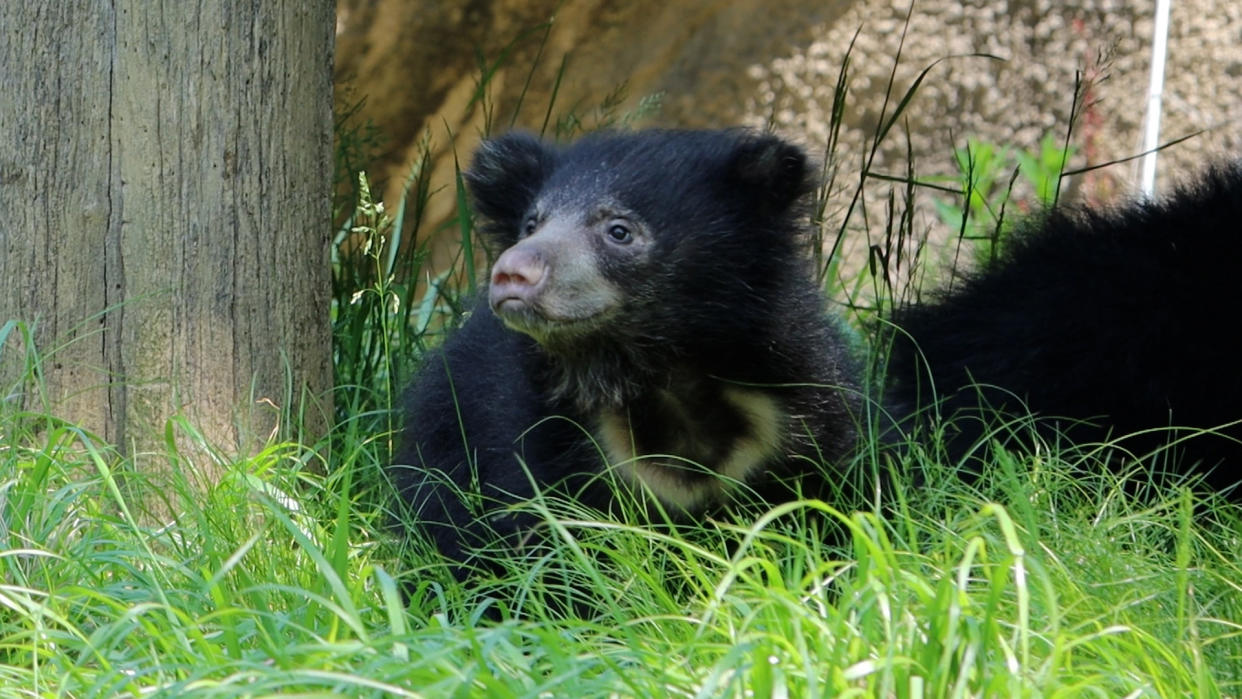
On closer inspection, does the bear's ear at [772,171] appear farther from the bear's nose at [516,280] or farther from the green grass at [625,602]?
the green grass at [625,602]

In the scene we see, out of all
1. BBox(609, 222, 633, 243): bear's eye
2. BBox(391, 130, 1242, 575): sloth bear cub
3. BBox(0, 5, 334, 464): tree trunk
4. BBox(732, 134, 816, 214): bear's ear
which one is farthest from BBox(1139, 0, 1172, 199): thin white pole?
A: BBox(0, 5, 334, 464): tree trunk

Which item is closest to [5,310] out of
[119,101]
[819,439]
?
[119,101]

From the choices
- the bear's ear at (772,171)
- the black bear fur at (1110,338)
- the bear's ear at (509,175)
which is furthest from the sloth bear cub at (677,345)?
the black bear fur at (1110,338)

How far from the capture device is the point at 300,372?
410 centimetres

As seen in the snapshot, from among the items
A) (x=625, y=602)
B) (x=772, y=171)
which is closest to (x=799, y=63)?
(x=772, y=171)

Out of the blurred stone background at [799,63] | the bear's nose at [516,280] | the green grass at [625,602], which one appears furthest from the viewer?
the blurred stone background at [799,63]

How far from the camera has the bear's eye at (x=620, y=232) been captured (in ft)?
11.6

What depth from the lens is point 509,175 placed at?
12.8 feet

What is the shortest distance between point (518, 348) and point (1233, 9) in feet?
15.9

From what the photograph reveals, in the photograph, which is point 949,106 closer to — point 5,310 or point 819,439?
point 819,439

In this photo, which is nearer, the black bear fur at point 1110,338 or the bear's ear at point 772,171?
the bear's ear at point 772,171

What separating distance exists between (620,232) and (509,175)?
49 cm

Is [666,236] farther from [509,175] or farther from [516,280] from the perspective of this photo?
[509,175]

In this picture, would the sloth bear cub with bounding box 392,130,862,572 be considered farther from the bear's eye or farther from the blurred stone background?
the blurred stone background
